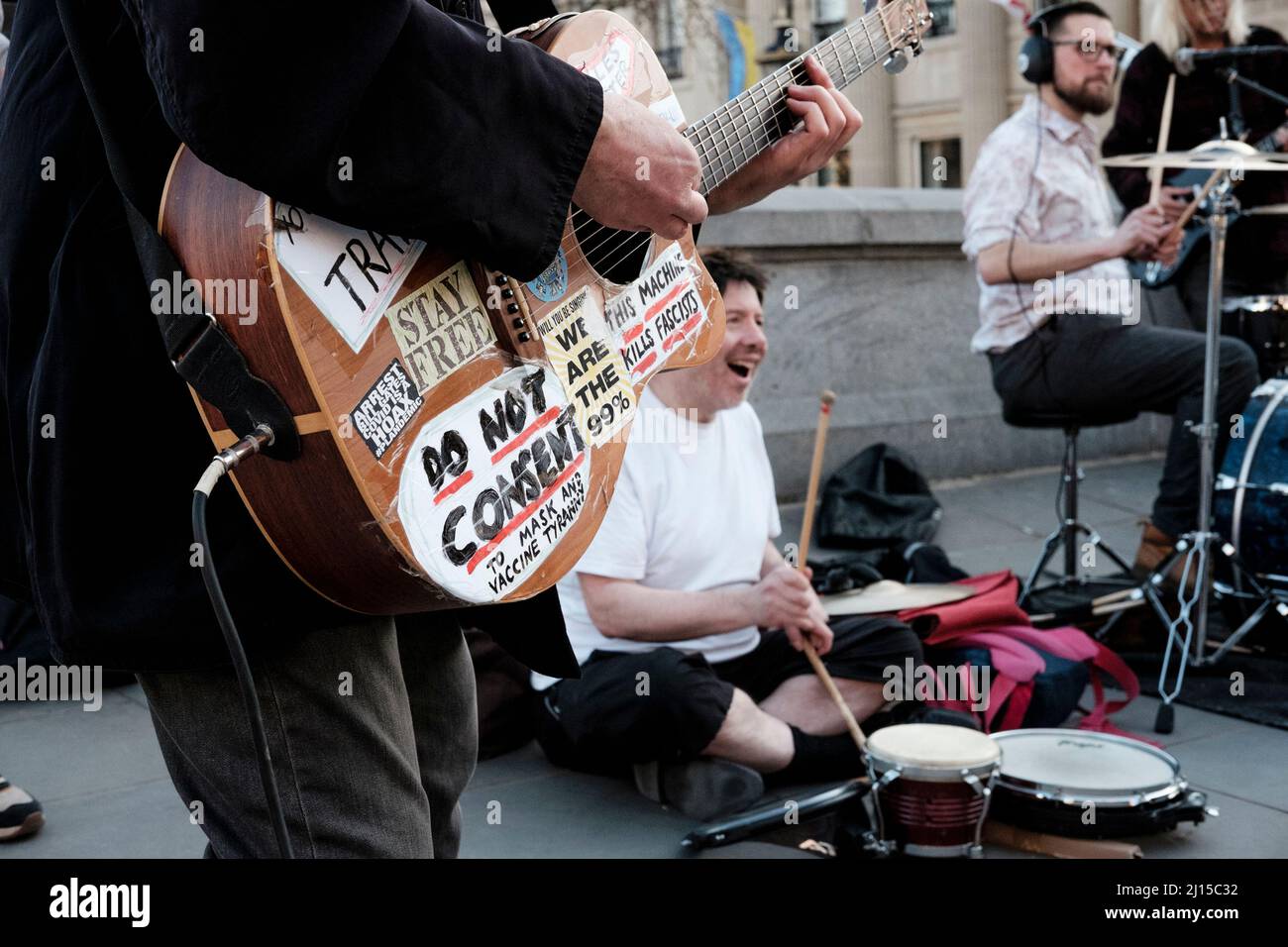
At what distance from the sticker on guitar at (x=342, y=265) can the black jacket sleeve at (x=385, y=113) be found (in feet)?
0.15

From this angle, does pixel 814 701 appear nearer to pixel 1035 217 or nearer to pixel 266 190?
pixel 1035 217

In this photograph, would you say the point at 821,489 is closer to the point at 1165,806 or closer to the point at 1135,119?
the point at 1135,119

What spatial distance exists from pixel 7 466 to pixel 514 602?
533mm

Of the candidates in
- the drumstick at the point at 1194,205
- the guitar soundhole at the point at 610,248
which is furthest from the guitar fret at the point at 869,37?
the drumstick at the point at 1194,205

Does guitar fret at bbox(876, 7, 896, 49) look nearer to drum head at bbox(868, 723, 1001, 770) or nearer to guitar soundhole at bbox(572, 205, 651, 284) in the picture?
guitar soundhole at bbox(572, 205, 651, 284)

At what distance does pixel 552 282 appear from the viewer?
1.63 meters

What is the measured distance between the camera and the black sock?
3.39 m

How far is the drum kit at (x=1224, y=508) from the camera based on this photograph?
159 inches

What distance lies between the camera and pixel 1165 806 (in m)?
2.95

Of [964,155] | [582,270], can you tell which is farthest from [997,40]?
[582,270]

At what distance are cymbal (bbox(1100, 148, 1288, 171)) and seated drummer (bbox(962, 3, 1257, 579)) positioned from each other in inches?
20.8

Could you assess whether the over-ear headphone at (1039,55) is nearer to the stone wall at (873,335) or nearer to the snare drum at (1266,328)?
the snare drum at (1266,328)

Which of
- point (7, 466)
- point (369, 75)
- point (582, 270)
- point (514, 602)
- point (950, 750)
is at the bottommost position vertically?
point (950, 750)

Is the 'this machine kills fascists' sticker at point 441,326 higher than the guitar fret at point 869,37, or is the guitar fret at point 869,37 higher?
the guitar fret at point 869,37
